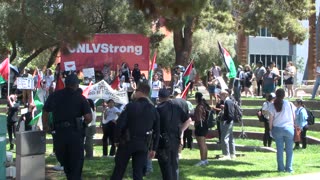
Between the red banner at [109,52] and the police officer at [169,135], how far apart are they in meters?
6.70

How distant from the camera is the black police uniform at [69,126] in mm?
9211

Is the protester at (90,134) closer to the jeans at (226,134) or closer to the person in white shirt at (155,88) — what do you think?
the jeans at (226,134)

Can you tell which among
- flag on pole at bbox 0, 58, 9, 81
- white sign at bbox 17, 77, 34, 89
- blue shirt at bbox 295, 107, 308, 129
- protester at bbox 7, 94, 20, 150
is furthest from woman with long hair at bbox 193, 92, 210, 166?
white sign at bbox 17, 77, 34, 89

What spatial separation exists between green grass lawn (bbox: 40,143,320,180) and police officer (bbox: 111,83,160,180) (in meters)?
2.81

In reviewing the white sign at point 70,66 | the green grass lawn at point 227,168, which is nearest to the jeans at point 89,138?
the green grass lawn at point 227,168

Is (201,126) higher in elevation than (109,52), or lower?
lower

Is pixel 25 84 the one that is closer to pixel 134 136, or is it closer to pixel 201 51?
pixel 134 136

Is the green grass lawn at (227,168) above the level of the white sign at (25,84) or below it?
below

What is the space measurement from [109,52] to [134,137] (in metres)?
8.28

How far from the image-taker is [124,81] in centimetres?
2289

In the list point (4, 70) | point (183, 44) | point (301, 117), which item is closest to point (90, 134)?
point (4, 70)

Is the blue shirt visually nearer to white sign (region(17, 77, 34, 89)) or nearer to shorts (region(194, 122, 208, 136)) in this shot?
shorts (region(194, 122, 208, 136))

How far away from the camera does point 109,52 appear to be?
16.8 meters

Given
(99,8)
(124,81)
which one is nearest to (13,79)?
(99,8)
